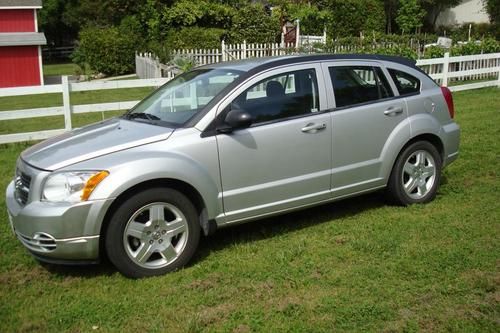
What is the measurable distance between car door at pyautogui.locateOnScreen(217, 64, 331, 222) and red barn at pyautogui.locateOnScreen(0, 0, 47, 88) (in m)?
29.6

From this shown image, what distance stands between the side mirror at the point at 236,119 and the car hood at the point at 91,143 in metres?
0.46

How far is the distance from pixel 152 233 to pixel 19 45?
31.0 m

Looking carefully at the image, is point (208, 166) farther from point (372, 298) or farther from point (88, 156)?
point (372, 298)

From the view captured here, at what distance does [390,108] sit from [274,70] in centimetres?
136

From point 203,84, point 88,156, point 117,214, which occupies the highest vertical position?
point 203,84

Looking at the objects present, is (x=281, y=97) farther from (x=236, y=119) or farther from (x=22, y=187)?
(x=22, y=187)

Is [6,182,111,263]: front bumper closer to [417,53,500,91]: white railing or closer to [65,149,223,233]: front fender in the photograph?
[65,149,223,233]: front fender

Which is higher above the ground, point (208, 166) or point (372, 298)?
point (208, 166)

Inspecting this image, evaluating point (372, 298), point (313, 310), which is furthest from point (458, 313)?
point (313, 310)

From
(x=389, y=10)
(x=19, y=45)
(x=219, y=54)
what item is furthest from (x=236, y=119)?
(x=389, y=10)

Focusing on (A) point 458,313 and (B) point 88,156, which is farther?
(B) point 88,156

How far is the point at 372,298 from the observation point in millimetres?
4016

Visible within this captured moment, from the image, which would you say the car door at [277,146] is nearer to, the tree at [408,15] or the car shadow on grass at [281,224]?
the car shadow on grass at [281,224]

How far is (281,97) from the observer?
5.13m
